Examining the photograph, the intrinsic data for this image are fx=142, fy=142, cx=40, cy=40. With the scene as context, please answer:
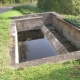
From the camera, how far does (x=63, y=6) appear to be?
15898 mm

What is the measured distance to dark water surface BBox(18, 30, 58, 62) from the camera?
8.16 meters

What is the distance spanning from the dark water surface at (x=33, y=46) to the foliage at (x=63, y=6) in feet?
17.3

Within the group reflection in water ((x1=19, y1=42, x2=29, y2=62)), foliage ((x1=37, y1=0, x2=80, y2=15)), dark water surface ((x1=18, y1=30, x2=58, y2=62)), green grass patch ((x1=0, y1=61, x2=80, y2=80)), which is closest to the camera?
green grass patch ((x1=0, y1=61, x2=80, y2=80))

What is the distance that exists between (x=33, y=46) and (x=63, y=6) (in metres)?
8.14

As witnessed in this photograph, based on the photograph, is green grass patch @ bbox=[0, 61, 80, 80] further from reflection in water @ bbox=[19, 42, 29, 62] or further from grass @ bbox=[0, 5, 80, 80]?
reflection in water @ bbox=[19, 42, 29, 62]

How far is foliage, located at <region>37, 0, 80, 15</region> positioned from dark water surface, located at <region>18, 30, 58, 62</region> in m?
5.28

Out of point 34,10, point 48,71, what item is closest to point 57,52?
point 48,71

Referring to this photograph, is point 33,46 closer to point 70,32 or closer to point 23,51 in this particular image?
point 23,51

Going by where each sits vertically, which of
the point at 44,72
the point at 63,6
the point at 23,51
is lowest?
the point at 23,51

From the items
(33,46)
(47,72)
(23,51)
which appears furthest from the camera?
(33,46)

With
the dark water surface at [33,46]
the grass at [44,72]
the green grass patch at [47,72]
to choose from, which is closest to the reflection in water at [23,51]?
the dark water surface at [33,46]

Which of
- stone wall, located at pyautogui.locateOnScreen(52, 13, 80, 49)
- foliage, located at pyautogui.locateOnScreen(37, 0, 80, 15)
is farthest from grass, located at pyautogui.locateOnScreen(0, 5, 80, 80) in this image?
foliage, located at pyautogui.locateOnScreen(37, 0, 80, 15)

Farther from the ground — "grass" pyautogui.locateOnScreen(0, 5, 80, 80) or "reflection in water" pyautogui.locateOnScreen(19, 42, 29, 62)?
"grass" pyautogui.locateOnScreen(0, 5, 80, 80)

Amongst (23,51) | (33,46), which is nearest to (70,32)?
(33,46)
